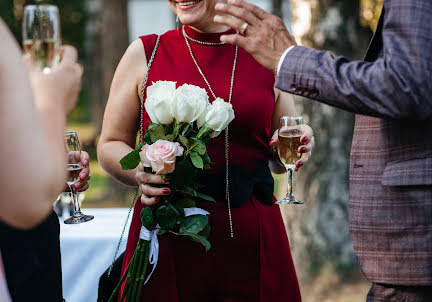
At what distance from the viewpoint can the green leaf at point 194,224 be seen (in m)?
2.15

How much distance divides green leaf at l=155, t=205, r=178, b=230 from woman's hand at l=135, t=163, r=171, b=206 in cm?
5

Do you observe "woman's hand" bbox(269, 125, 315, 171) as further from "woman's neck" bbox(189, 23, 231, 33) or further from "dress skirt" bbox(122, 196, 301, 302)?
"woman's neck" bbox(189, 23, 231, 33)

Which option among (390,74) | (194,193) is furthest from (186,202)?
(390,74)

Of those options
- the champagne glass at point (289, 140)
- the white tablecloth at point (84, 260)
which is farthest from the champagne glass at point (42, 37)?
the white tablecloth at point (84, 260)

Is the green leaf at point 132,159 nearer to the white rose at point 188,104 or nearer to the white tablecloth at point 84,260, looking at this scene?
the white rose at point 188,104

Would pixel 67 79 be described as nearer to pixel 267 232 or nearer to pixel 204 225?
pixel 204 225

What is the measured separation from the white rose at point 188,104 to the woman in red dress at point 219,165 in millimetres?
310

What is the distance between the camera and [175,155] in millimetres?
2037

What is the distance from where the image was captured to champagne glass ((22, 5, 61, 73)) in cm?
147

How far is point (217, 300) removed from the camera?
238cm

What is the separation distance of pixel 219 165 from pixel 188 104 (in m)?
0.48

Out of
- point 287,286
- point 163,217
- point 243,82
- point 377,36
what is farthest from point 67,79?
point 287,286

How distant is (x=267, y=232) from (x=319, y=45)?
3.38m

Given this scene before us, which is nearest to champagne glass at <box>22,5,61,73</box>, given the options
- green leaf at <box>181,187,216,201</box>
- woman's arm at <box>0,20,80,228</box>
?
woman's arm at <box>0,20,80,228</box>
